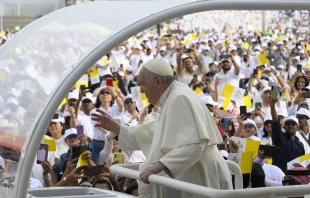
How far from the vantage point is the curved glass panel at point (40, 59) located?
5.71 metres

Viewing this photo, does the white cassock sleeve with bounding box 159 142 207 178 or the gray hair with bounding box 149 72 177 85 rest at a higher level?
the gray hair with bounding box 149 72 177 85

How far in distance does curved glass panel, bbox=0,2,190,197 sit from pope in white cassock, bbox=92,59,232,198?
53 centimetres

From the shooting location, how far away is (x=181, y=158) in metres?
5.86

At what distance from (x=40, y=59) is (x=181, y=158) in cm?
110

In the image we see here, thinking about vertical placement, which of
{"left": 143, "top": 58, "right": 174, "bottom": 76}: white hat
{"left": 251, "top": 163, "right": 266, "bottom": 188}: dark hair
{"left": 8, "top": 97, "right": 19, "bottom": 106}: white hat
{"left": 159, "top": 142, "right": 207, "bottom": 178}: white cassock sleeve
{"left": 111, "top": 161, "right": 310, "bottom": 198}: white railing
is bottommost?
{"left": 251, "top": 163, "right": 266, "bottom": 188}: dark hair

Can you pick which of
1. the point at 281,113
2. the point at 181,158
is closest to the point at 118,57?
the point at 281,113

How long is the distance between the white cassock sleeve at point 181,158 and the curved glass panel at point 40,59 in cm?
83

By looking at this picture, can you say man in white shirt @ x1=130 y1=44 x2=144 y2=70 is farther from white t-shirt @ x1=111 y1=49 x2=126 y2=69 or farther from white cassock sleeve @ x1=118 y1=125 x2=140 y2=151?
white cassock sleeve @ x1=118 y1=125 x2=140 y2=151

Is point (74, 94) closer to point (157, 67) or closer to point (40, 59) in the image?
point (157, 67)

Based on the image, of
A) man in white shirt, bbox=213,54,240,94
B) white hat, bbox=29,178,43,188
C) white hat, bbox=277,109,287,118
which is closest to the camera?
white hat, bbox=29,178,43,188

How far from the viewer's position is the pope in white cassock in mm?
5891

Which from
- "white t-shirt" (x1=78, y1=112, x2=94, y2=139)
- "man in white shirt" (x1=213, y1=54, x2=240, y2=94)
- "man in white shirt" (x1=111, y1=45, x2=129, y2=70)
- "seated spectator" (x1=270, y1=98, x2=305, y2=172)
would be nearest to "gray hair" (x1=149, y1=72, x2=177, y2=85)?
"seated spectator" (x1=270, y1=98, x2=305, y2=172)

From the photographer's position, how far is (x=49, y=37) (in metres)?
6.18

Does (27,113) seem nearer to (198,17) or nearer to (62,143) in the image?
(62,143)
